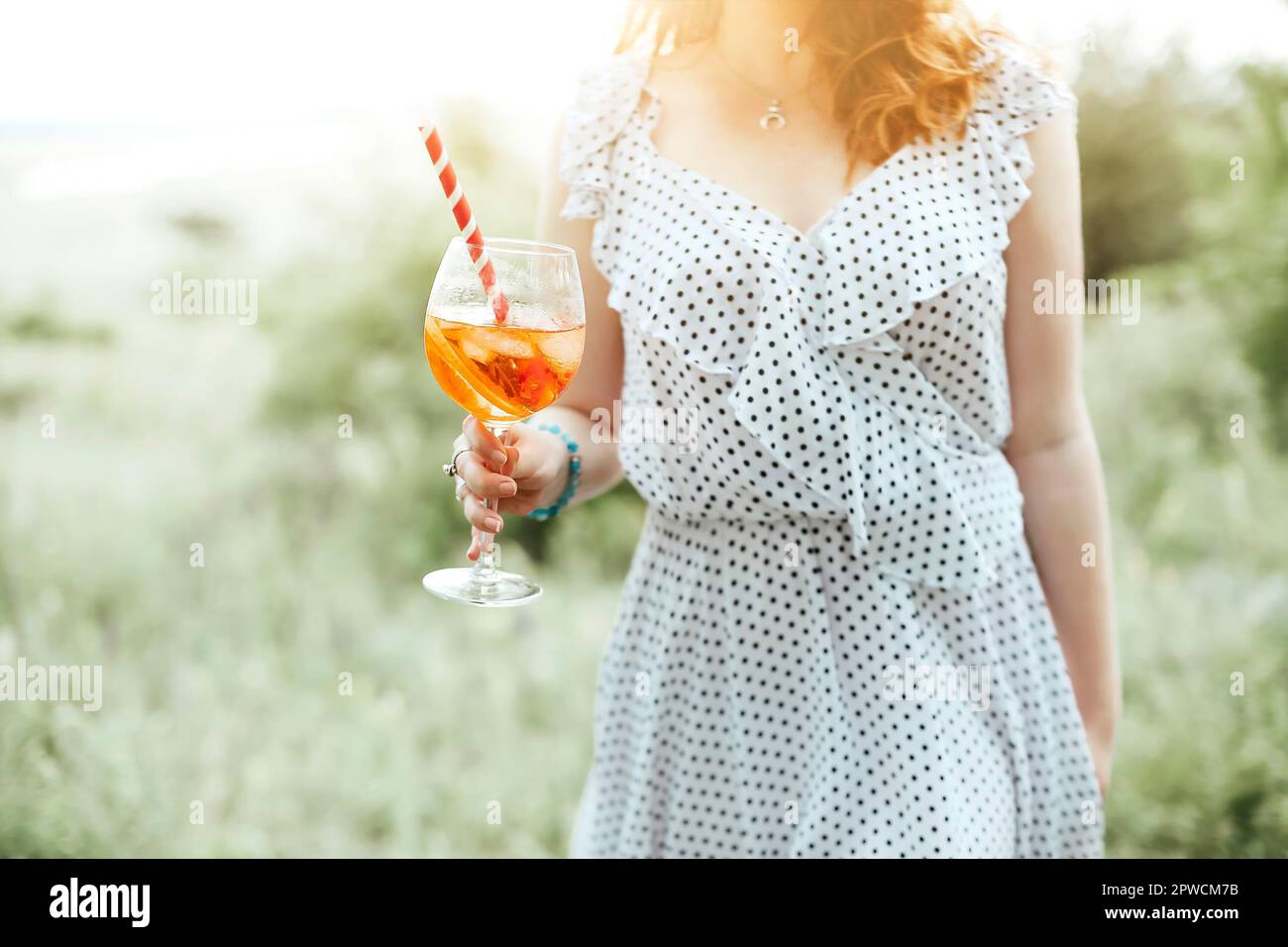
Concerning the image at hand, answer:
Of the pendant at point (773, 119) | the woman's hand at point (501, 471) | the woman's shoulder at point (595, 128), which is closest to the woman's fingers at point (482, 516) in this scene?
the woman's hand at point (501, 471)

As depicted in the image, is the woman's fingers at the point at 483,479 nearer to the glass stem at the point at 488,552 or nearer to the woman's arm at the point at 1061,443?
the glass stem at the point at 488,552

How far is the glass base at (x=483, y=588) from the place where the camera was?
1.34 m

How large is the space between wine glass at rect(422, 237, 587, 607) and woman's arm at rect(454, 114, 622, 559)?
15 cm

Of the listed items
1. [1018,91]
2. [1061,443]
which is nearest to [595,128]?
[1018,91]

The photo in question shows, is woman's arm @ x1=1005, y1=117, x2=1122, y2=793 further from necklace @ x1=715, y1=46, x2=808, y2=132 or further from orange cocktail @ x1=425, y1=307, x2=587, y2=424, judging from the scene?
orange cocktail @ x1=425, y1=307, x2=587, y2=424

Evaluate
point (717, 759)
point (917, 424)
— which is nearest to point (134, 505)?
point (717, 759)

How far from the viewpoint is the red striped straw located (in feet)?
4.18

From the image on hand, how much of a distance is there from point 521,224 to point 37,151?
176 centimetres

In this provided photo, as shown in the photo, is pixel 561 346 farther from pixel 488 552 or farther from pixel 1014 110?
pixel 1014 110

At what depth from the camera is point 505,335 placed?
4.25ft

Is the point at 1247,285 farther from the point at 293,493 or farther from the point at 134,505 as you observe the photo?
the point at 134,505

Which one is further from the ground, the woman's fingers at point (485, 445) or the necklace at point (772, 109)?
the necklace at point (772, 109)

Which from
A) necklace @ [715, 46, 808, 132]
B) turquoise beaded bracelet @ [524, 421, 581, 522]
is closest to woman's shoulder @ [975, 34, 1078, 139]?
necklace @ [715, 46, 808, 132]

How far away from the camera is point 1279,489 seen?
12.5ft
